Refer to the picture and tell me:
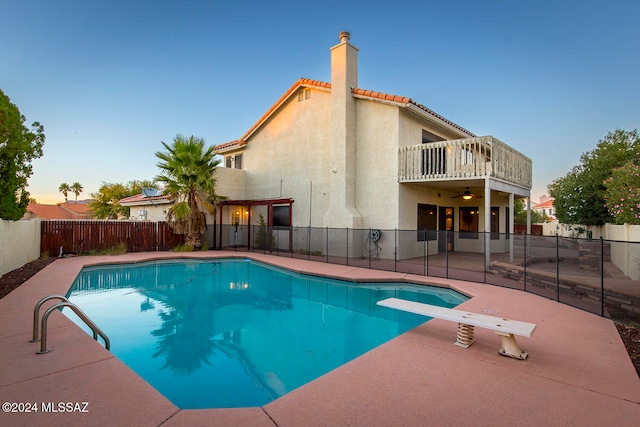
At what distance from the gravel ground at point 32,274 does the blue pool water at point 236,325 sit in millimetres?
1341

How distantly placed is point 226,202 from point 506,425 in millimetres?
17340

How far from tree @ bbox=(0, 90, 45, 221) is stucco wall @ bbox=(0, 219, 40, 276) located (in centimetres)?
57

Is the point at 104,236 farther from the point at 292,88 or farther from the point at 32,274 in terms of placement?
the point at 292,88

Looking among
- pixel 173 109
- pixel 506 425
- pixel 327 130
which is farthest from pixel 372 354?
pixel 173 109

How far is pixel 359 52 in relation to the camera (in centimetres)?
1506

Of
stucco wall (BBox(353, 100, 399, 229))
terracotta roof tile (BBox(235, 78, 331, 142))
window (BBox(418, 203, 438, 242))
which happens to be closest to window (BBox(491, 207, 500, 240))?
window (BBox(418, 203, 438, 242))

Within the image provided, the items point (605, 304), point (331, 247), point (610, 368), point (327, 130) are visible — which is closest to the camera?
point (610, 368)

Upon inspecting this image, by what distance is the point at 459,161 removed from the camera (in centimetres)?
1182

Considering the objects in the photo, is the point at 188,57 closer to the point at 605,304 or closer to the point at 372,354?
the point at 372,354

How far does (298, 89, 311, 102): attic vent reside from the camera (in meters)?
16.4

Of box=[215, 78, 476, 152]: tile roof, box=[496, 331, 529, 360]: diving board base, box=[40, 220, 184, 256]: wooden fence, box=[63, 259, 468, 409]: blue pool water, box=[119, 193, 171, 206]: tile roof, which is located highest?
box=[215, 78, 476, 152]: tile roof

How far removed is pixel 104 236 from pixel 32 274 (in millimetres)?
6409

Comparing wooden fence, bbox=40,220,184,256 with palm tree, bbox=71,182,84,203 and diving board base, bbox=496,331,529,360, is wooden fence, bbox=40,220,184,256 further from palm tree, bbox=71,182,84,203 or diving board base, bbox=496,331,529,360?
palm tree, bbox=71,182,84,203

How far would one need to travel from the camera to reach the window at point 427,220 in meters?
14.5
